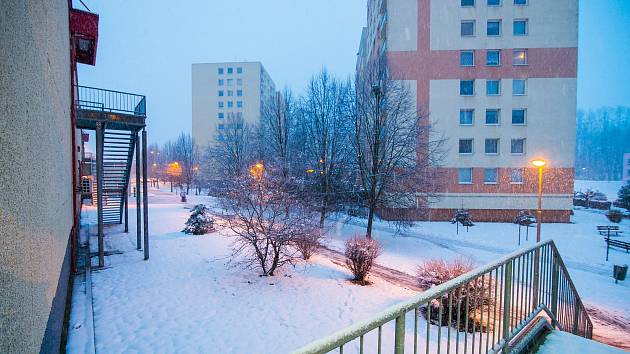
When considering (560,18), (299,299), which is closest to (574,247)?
(299,299)

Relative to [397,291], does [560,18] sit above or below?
above

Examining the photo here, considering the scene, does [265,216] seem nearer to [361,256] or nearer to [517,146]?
[361,256]

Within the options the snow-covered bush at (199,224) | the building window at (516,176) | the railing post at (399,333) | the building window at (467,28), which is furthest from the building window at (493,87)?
the railing post at (399,333)

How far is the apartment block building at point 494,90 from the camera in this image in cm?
2359

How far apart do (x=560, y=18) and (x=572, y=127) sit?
867cm

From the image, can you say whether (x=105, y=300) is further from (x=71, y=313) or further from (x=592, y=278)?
(x=592, y=278)

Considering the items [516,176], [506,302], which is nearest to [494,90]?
[516,176]

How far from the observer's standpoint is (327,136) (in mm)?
21547

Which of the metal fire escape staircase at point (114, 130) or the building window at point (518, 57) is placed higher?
the building window at point (518, 57)

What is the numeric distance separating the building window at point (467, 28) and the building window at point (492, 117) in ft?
21.3

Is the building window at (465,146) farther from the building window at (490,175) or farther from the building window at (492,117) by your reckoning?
the building window at (492,117)

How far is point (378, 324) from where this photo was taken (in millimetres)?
1558

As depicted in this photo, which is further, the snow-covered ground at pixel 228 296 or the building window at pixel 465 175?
the building window at pixel 465 175

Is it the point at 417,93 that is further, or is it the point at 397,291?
the point at 417,93
